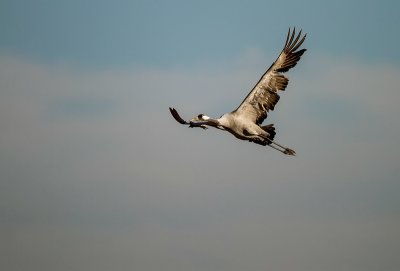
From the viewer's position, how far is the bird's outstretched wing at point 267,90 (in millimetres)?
26531

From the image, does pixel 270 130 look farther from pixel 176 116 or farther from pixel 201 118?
pixel 176 116

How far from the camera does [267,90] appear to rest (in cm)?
2672

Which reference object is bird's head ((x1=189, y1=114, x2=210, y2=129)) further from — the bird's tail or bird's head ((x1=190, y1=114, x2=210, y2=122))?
the bird's tail

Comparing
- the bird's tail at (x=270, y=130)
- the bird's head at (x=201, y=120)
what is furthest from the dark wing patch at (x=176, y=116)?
the bird's tail at (x=270, y=130)

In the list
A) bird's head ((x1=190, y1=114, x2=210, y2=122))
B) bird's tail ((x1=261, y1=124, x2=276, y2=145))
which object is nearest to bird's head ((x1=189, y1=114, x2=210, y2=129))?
bird's head ((x1=190, y1=114, x2=210, y2=122))

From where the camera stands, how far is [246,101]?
26484 millimetres

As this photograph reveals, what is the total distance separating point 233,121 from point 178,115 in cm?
273

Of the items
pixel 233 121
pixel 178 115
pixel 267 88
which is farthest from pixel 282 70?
pixel 178 115

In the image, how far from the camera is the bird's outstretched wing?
26531mm

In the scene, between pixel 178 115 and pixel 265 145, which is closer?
pixel 178 115

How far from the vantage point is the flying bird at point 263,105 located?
2616 cm

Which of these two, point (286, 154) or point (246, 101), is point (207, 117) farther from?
point (286, 154)

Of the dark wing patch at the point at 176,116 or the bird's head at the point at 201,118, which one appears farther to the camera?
the bird's head at the point at 201,118

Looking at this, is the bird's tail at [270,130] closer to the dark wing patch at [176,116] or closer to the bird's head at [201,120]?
the bird's head at [201,120]
